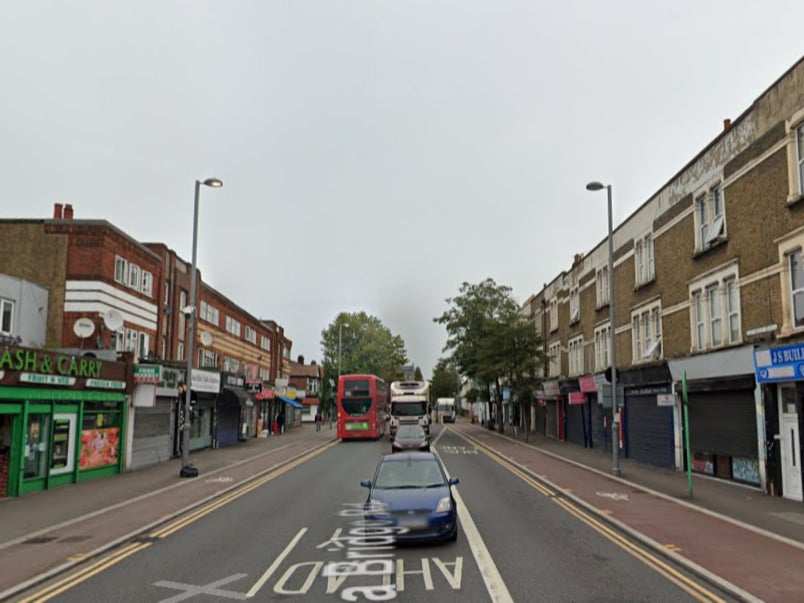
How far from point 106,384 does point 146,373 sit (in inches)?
85.2

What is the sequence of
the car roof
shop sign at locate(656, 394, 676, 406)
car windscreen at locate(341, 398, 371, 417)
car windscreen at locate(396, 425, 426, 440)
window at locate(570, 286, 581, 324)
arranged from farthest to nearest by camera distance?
window at locate(570, 286, 581, 324), car windscreen at locate(341, 398, 371, 417), car windscreen at locate(396, 425, 426, 440), shop sign at locate(656, 394, 676, 406), the car roof

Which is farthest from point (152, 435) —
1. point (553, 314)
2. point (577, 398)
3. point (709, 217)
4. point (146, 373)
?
point (553, 314)

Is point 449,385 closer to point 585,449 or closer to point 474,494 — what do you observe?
point 585,449

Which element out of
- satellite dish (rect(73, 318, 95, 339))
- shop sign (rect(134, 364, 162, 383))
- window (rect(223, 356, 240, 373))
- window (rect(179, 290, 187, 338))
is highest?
window (rect(179, 290, 187, 338))

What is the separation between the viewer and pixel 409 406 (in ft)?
127

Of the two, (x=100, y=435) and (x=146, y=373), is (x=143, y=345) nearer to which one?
(x=146, y=373)

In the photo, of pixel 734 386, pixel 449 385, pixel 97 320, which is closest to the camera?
pixel 734 386

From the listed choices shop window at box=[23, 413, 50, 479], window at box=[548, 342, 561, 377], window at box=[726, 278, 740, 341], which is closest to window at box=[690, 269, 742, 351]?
window at box=[726, 278, 740, 341]

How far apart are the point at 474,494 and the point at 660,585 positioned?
8.46 meters

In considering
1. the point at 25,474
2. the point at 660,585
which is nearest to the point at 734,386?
the point at 660,585

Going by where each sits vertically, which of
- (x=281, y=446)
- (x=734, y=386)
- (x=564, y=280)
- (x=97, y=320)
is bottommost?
(x=281, y=446)

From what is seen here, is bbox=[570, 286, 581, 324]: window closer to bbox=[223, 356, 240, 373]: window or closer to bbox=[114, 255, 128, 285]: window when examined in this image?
bbox=[223, 356, 240, 373]: window

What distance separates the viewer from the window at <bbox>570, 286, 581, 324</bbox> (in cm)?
3866

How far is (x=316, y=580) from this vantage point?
340 inches
